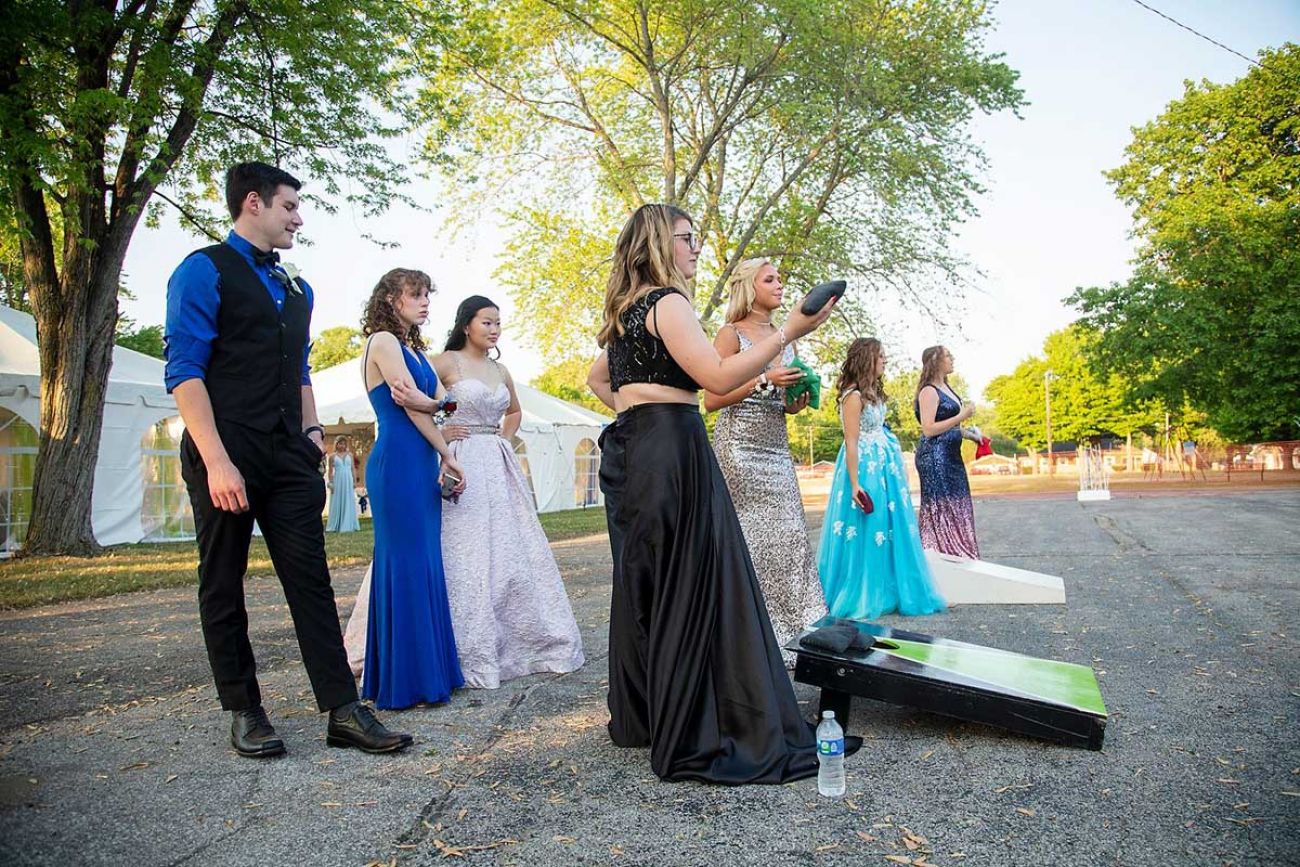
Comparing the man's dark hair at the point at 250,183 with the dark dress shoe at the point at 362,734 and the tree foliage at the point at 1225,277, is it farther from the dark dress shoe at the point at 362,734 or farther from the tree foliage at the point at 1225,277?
the tree foliage at the point at 1225,277

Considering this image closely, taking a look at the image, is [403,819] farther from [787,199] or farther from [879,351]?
[787,199]

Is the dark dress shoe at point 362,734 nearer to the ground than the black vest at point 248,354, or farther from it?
nearer to the ground

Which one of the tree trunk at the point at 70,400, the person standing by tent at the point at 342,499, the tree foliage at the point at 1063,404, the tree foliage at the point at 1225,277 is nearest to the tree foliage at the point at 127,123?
the tree trunk at the point at 70,400

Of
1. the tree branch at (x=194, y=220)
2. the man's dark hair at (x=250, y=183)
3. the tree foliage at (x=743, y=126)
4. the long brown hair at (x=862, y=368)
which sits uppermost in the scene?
the tree foliage at (x=743, y=126)

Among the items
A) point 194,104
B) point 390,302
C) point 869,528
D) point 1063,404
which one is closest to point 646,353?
point 390,302

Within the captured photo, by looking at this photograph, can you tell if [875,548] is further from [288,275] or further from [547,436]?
[547,436]

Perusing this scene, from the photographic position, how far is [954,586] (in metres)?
7.35

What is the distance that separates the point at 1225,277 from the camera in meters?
33.8

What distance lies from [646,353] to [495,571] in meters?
2.14

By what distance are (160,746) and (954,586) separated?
19.5 feet

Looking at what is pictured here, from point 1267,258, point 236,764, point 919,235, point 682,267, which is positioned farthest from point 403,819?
point 1267,258

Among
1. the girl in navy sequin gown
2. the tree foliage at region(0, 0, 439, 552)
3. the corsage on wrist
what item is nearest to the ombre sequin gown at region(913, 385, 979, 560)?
the girl in navy sequin gown

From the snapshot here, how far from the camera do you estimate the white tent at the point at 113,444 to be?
45.2 ft

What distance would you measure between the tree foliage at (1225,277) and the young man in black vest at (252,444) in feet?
121
